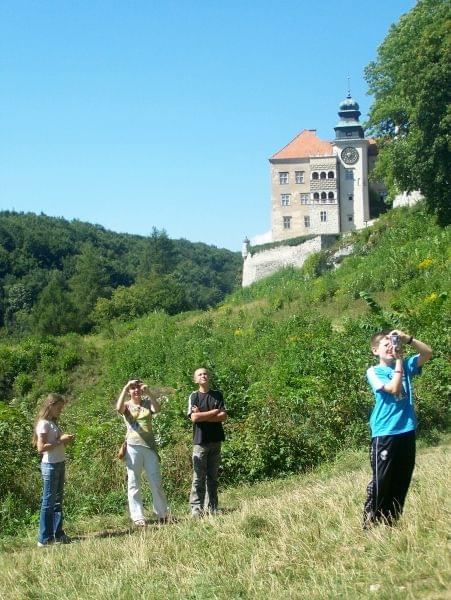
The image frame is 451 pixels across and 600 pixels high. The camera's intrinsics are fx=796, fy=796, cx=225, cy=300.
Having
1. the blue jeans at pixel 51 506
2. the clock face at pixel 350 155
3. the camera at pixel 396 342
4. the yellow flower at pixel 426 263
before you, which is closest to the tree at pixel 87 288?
the clock face at pixel 350 155

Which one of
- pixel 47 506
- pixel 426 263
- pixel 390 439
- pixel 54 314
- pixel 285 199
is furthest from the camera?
pixel 285 199

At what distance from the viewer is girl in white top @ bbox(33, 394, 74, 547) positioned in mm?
8445

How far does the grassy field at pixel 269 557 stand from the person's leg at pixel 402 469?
12cm

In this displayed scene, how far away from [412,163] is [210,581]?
1042 inches

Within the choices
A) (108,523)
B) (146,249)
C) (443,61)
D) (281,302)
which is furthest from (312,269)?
(146,249)

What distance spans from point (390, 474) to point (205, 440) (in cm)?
332

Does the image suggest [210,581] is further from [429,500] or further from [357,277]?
[357,277]

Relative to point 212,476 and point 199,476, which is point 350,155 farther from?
point 199,476

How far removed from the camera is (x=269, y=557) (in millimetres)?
6000

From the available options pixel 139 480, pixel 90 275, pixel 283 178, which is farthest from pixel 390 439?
pixel 90 275

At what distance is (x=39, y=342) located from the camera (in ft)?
137

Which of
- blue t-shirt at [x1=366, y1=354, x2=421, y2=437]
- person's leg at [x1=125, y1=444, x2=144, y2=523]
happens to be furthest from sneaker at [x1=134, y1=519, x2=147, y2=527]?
blue t-shirt at [x1=366, y1=354, x2=421, y2=437]

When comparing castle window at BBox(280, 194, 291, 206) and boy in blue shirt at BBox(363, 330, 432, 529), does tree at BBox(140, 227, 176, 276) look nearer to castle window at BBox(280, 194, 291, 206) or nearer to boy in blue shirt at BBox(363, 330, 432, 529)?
castle window at BBox(280, 194, 291, 206)

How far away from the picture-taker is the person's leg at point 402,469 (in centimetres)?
595
